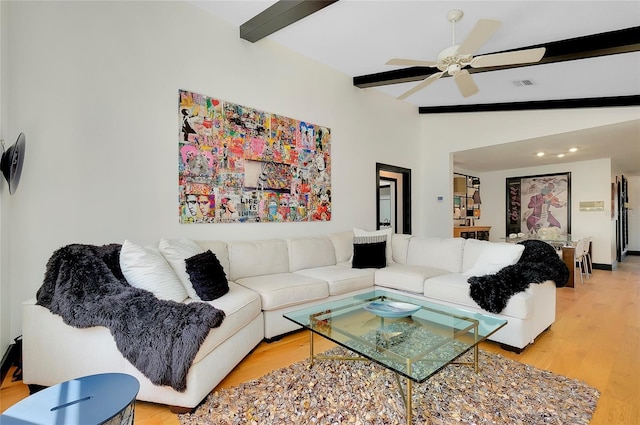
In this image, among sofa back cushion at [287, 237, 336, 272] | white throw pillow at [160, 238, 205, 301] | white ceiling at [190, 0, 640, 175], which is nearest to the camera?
white throw pillow at [160, 238, 205, 301]

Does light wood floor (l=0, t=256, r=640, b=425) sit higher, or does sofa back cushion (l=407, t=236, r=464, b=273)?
sofa back cushion (l=407, t=236, r=464, b=273)

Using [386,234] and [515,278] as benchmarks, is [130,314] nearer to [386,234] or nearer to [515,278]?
[515,278]

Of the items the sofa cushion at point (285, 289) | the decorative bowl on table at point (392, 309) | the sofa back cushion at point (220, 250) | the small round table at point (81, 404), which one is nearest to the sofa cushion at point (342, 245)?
the sofa cushion at point (285, 289)

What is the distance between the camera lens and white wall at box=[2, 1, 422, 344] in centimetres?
232

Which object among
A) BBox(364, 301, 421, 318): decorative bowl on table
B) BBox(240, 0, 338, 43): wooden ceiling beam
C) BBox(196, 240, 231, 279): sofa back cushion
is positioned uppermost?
BBox(240, 0, 338, 43): wooden ceiling beam

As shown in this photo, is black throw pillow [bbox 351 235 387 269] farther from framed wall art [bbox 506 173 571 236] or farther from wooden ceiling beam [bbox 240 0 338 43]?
framed wall art [bbox 506 173 571 236]

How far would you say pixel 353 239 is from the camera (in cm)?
405

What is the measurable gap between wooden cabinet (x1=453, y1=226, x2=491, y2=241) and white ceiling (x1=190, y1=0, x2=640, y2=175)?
7.52ft

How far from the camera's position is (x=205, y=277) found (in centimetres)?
232

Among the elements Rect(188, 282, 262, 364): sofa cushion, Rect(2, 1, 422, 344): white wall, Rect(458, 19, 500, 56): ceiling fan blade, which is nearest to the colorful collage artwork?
Rect(2, 1, 422, 344): white wall

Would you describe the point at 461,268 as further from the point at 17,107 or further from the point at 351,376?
the point at 17,107

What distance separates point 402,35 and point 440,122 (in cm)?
287

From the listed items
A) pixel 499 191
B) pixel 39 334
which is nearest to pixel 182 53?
pixel 39 334

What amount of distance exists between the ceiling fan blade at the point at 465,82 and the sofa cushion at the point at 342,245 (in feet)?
7.25
